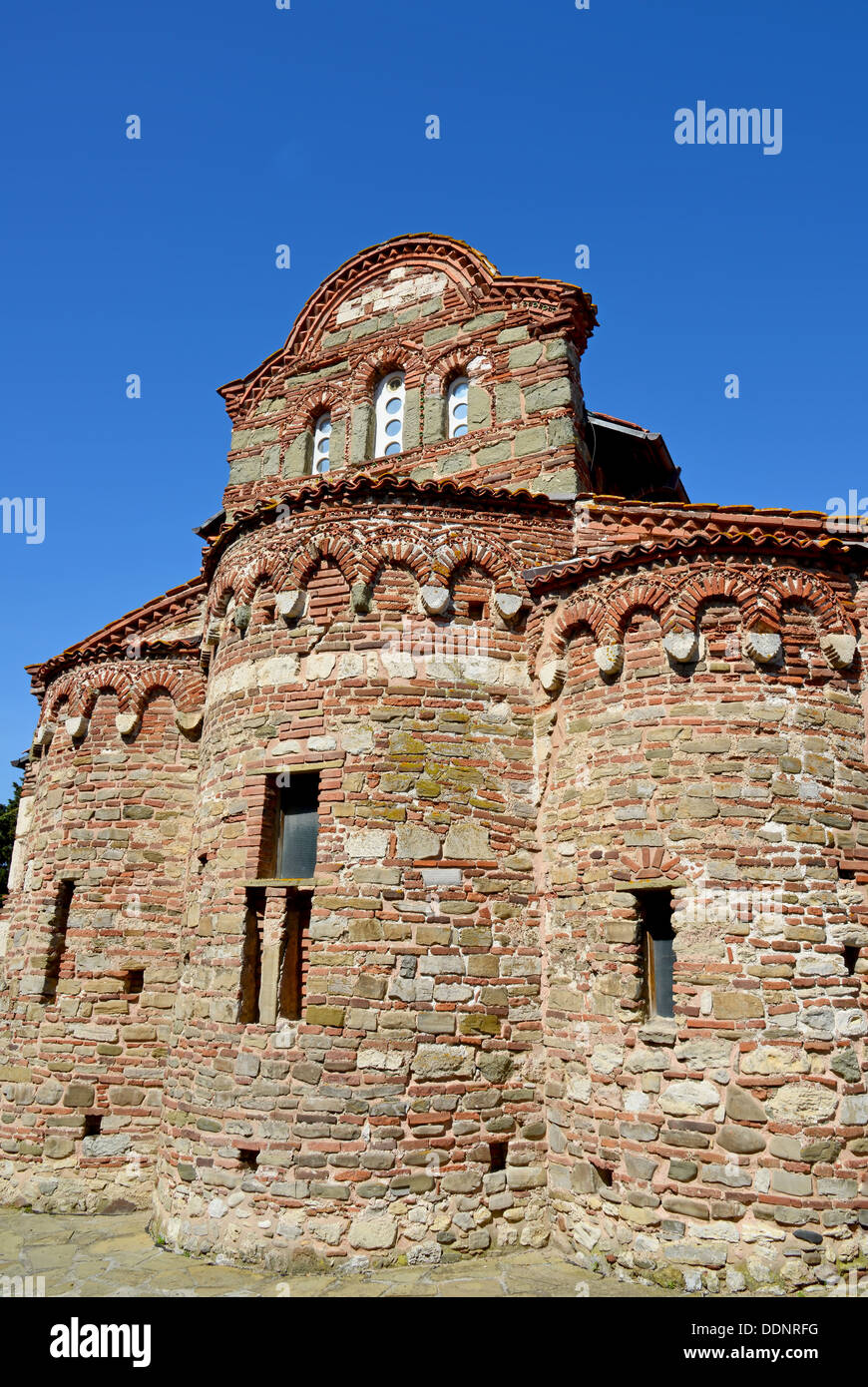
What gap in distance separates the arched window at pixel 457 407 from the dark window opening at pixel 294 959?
21.0 ft

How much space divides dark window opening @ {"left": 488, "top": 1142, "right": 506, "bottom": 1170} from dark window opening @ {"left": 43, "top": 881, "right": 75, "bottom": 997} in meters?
5.78

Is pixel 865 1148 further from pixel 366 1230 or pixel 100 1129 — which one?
pixel 100 1129

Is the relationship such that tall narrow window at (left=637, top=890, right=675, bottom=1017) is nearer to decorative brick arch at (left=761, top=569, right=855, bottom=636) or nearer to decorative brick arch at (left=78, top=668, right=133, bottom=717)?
decorative brick arch at (left=761, top=569, right=855, bottom=636)

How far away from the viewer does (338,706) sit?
889cm

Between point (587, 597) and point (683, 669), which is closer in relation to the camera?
point (683, 669)

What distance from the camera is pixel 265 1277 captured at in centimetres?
736

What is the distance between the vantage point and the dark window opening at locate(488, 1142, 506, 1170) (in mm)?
7824

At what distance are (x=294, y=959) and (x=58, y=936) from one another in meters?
4.07

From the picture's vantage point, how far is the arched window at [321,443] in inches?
505

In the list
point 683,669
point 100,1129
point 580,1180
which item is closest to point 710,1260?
point 580,1180

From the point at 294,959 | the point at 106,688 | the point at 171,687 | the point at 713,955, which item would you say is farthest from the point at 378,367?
the point at 713,955

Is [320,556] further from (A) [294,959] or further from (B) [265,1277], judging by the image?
(B) [265,1277]

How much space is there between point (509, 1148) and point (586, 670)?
434 cm

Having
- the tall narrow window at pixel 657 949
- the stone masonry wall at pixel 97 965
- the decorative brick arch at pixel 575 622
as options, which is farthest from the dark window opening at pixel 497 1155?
the decorative brick arch at pixel 575 622
